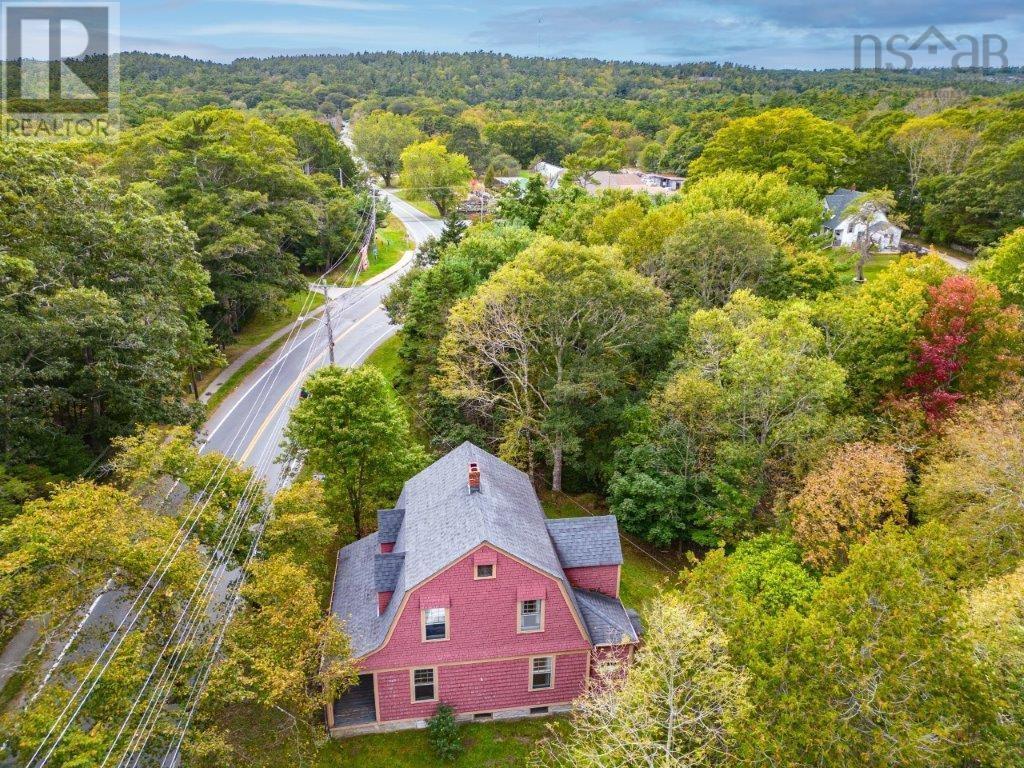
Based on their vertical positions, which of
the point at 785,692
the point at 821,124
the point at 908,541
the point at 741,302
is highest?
the point at 821,124

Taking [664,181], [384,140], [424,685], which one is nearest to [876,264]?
[664,181]

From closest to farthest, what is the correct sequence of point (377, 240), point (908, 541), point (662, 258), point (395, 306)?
point (908, 541)
point (662, 258)
point (395, 306)
point (377, 240)

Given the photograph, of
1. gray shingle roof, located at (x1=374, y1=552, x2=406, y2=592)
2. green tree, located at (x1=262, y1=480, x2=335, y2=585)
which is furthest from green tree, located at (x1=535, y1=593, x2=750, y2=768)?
green tree, located at (x1=262, y1=480, x2=335, y2=585)

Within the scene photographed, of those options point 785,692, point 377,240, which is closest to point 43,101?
point 377,240

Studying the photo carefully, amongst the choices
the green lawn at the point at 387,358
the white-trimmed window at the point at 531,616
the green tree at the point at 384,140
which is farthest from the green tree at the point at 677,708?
the green tree at the point at 384,140

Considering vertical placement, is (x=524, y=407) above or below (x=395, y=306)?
below

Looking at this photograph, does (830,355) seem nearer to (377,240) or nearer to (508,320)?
(508,320)

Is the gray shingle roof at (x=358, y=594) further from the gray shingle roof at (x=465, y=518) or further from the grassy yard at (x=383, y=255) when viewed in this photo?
the grassy yard at (x=383, y=255)
